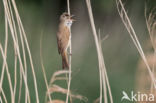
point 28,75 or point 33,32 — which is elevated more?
point 33,32

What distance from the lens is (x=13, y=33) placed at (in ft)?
5.90

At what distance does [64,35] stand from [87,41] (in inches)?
5.5

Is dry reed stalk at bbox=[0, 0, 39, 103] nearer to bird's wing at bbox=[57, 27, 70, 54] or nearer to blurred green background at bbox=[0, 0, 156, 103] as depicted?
blurred green background at bbox=[0, 0, 156, 103]

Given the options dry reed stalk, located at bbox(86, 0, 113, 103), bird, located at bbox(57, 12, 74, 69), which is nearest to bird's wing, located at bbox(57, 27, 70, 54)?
bird, located at bbox(57, 12, 74, 69)

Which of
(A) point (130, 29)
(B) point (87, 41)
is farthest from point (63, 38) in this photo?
(A) point (130, 29)

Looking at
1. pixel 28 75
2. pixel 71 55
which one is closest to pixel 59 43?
pixel 71 55

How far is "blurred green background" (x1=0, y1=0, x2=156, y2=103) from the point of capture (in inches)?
77.2

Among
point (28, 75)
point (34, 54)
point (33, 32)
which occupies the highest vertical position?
point (33, 32)

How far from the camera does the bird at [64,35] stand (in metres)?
1.95

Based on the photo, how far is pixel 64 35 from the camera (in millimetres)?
1956

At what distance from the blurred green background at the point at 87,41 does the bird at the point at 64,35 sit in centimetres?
3

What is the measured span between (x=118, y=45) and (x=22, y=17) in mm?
577

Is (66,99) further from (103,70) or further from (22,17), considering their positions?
(22,17)

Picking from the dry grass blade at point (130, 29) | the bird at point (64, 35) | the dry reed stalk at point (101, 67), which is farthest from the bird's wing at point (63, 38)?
the dry grass blade at point (130, 29)
